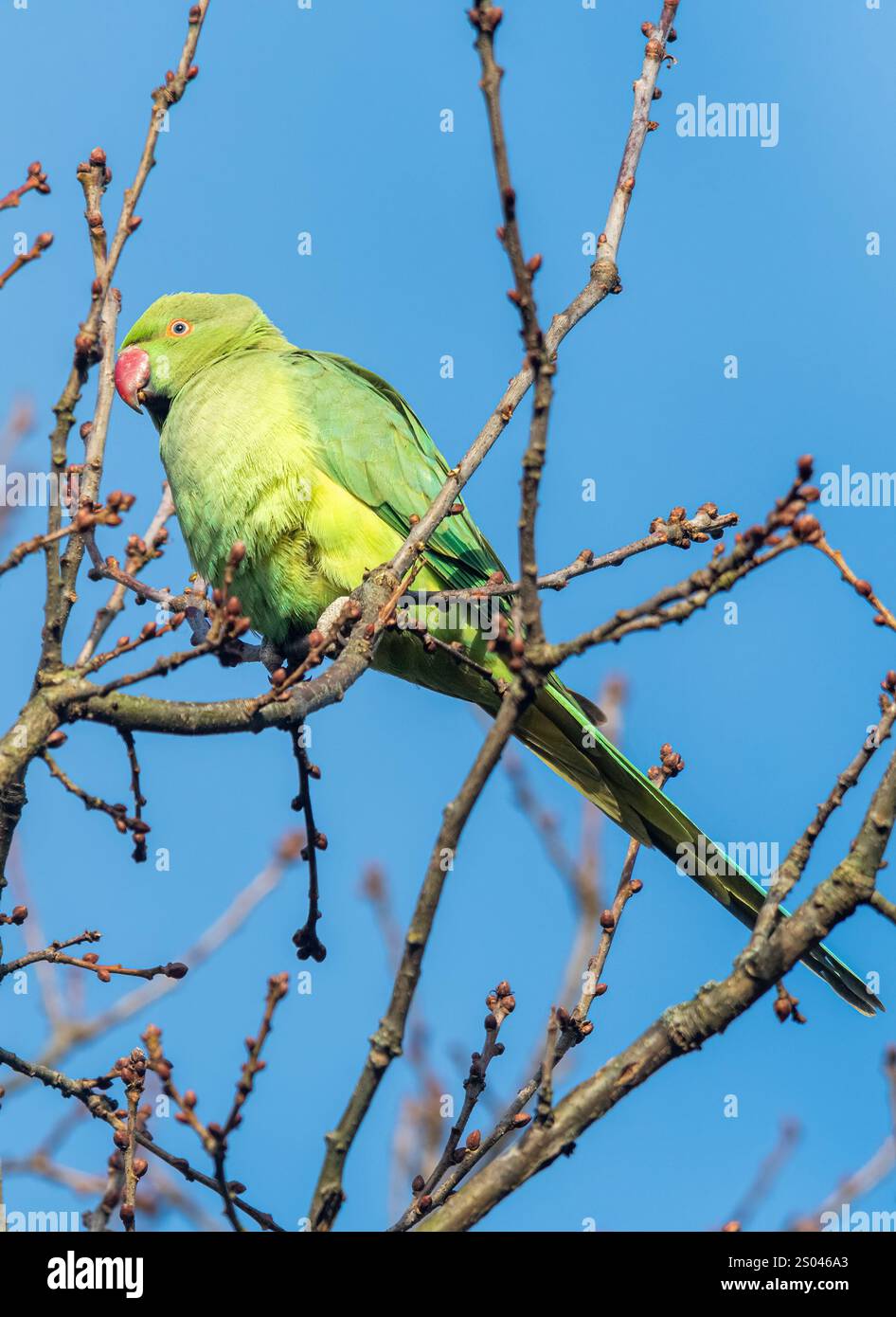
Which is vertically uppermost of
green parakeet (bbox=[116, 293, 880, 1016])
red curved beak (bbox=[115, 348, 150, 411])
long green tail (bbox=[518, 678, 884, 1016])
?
red curved beak (bbox=[115, 348, 150, 411])

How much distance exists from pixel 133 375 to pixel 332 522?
1.76 meters

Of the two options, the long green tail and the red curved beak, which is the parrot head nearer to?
the red curved beak

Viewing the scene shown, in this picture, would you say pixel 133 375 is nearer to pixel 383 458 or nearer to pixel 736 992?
pixel 383 458

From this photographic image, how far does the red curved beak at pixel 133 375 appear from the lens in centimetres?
665

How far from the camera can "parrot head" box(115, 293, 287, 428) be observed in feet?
21.8

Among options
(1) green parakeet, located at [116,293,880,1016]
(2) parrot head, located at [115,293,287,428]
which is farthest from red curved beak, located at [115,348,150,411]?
(1) green parakeet, located at [116,293,880,1016]

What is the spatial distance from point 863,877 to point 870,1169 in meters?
3.29

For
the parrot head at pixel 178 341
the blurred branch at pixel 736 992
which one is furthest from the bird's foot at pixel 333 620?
the blurred branch at pixel 736 992

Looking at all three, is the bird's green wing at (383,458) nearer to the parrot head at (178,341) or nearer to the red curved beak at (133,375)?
the parrot head at (178,341)

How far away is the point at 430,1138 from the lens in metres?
6.39

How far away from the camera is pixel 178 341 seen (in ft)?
22.3

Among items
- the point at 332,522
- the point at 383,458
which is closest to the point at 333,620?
the point at 332,522

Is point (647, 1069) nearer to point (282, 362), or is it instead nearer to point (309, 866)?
point (309, 866)

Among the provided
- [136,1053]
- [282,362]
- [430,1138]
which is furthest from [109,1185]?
[282,362]
